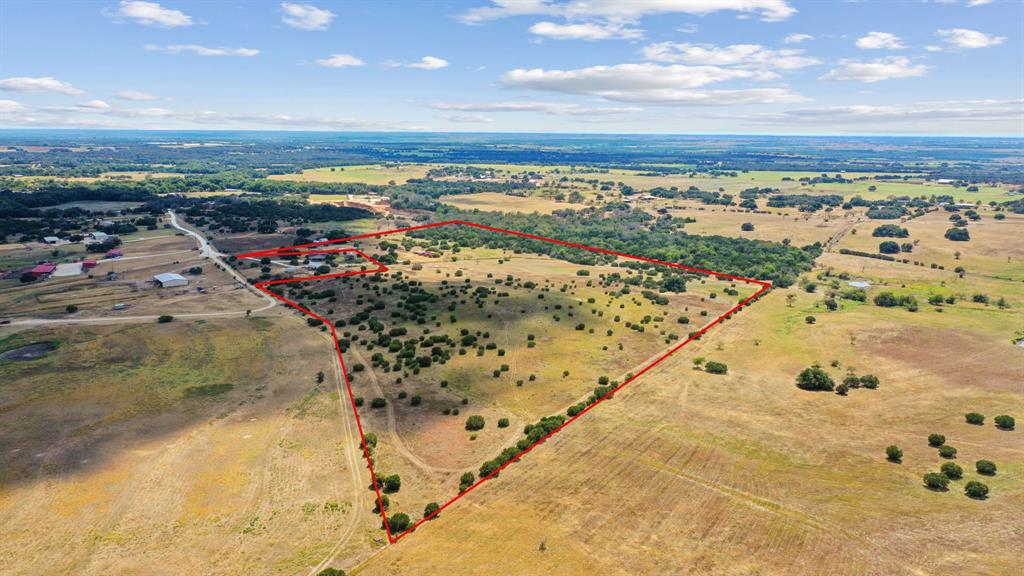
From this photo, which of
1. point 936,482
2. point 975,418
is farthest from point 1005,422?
point 936,482

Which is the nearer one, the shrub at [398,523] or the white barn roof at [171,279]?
the shrub at [398,523]

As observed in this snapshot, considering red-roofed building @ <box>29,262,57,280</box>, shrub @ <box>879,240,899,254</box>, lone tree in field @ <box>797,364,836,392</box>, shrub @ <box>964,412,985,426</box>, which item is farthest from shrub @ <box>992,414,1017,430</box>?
red-roofed building @ <box>29,262,57,280</box>

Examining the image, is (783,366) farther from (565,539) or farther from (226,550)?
(226,550)

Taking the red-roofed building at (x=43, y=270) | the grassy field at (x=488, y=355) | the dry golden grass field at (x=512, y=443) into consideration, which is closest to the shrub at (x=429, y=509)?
the grassy field at (x=488, y=355)

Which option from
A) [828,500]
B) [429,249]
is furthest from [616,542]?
[429,249]

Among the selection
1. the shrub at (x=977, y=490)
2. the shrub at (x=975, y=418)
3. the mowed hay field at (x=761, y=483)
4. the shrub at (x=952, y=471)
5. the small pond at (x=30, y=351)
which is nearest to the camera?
the mowed hay field at (x=761, y=483)

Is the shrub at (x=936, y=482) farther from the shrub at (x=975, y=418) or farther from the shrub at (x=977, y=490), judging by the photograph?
the shrub at (x=975, y=418)
